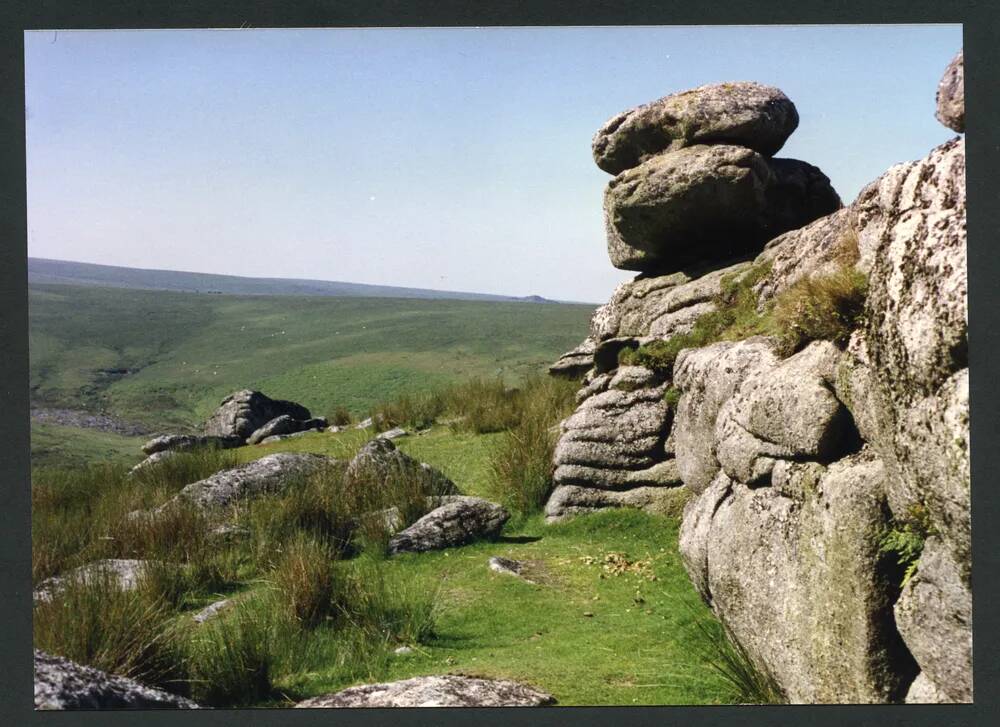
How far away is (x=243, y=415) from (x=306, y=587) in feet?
57.5

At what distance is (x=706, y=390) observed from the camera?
8.38 meters

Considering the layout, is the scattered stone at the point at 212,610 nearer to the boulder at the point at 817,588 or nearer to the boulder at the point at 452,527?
the boulder at the point at 452,527

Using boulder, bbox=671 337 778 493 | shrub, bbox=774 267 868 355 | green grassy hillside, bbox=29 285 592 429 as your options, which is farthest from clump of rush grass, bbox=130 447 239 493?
green grassy hillside, bbox=29 285 592 429

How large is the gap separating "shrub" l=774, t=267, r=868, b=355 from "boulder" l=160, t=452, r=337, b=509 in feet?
22.9

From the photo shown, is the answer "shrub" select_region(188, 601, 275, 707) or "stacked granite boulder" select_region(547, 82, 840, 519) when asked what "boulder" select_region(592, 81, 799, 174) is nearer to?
"stacked granite boulder" select_region(547, 82, 840, 519)

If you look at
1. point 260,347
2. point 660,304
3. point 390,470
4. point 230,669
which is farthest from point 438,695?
point 260,347

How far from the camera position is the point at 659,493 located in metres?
10.5

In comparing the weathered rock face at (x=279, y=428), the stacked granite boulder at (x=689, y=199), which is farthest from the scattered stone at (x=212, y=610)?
the weathered rock face at (x=279, y=428)

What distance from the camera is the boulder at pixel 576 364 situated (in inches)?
660

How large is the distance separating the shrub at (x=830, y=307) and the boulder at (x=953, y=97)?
3.38 feet

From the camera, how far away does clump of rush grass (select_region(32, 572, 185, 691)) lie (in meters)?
6.43

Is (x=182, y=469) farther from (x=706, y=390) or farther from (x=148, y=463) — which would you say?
(x=706, y=390)

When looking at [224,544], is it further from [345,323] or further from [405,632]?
[345,323]

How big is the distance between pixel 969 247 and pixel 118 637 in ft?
18.3
